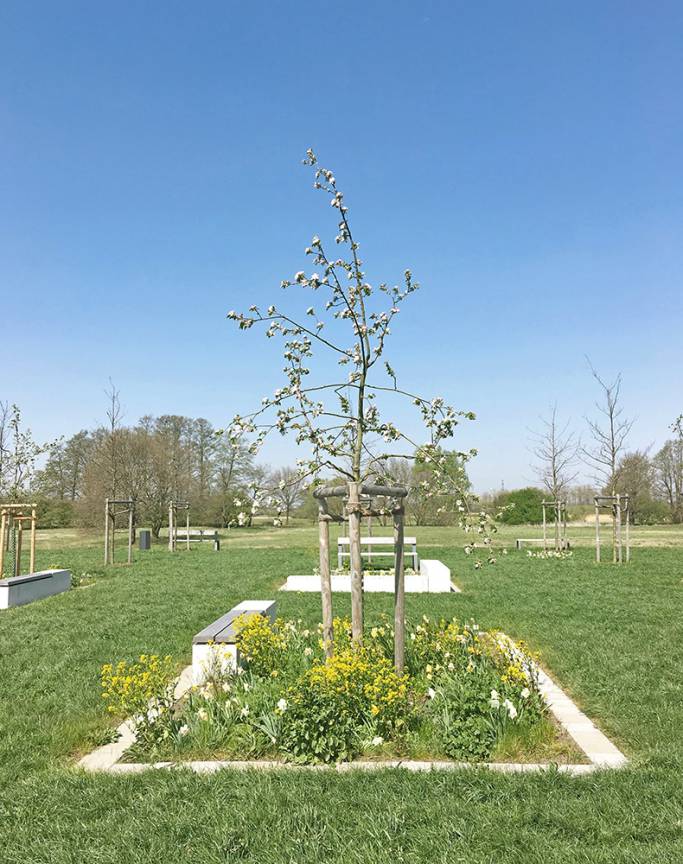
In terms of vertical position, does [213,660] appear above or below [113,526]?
below

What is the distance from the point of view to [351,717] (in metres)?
4.30

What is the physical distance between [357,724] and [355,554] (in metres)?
1.23

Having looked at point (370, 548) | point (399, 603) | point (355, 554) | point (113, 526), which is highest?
point (355, 554)

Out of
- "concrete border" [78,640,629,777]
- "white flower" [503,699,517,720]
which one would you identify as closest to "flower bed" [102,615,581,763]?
"white flower" [503,699,517,720]

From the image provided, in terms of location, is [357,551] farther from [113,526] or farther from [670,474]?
[670,474]

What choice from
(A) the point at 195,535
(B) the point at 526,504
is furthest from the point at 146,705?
(B) the point at 526,504

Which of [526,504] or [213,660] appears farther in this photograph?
[526,504]

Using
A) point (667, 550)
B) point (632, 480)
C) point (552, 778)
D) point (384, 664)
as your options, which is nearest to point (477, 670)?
point (384, 664)

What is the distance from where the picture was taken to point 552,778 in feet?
12.2

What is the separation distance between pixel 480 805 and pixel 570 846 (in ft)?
1.75

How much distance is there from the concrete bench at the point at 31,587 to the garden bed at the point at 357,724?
21.7 feet

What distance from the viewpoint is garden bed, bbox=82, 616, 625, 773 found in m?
4.13

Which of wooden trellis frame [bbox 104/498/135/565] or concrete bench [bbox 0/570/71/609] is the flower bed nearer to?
concrete bench [bbox 0/570/71/609]

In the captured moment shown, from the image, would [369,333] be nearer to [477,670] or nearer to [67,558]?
[477,670]
